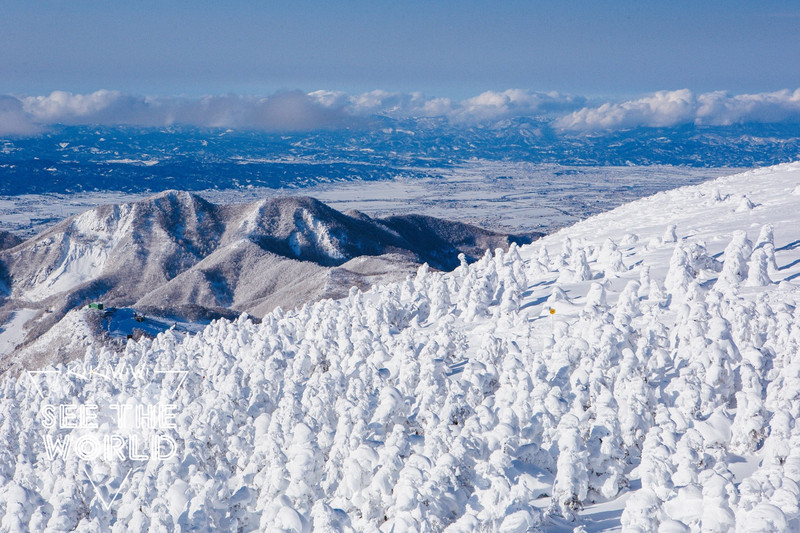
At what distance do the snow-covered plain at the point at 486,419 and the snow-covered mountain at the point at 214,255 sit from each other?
60645 millimetres

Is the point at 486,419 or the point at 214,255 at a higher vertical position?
the point at 486,419

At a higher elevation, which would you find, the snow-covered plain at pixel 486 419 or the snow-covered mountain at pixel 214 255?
the snow-covered plain at pixel 486 419

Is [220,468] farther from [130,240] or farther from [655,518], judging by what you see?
[130,240]

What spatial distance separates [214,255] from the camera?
136m

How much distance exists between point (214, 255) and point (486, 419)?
122 metres

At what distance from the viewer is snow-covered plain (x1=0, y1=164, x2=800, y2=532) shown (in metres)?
17.4

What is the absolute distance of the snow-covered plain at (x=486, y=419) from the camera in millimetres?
17375

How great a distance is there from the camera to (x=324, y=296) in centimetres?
9825

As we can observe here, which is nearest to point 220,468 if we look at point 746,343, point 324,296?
point 746,343

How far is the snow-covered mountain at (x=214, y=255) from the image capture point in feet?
372

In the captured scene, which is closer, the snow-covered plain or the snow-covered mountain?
the snow-covered plain

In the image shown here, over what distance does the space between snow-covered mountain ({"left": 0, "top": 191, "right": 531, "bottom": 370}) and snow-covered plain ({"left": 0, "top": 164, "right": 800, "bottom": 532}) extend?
199 feet

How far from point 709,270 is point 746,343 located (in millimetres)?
13907

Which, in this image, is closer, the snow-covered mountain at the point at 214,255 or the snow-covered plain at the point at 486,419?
the snow-covered plain at the point at 486,419
